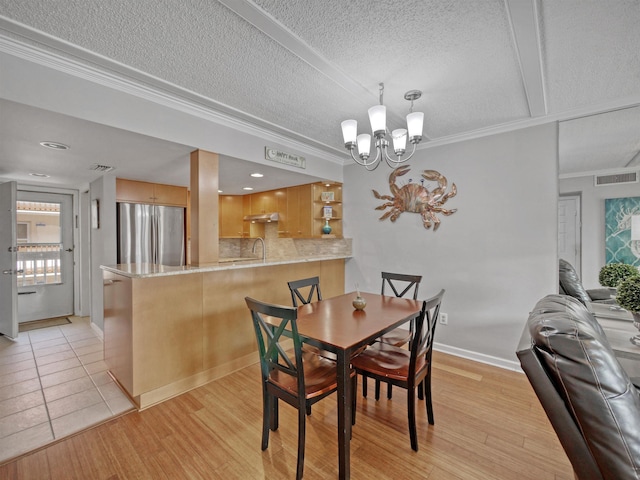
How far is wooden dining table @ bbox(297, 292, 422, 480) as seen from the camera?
1.48 m

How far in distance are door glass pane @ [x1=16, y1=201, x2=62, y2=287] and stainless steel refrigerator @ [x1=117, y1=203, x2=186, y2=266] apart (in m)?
1.83

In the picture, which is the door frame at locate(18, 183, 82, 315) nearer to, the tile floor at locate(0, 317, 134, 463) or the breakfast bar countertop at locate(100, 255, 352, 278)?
the tile floor at locate(0, 317, 134, 463)

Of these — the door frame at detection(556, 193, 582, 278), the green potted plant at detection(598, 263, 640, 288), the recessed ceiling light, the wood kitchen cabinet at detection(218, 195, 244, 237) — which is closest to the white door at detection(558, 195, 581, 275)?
the door frame at detection(556, 193, 582, 278)

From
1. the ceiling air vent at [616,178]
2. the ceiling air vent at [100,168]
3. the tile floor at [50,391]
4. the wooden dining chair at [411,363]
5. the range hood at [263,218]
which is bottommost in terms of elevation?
the tile floor at [50,391]

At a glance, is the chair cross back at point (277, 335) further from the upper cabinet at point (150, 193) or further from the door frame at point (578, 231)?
the upper cabinet at point (150, 193)

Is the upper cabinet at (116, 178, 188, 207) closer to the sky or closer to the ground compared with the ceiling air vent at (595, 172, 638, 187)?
closer to the sky

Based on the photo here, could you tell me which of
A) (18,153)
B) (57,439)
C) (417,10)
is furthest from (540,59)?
(18,153)

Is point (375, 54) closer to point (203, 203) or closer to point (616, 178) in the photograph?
point (203, 203)

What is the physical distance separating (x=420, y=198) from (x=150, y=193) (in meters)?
3.82

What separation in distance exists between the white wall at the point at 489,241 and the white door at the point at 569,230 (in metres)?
0.06

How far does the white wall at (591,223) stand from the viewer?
2414 mm

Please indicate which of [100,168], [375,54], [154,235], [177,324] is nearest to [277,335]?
[177,324]

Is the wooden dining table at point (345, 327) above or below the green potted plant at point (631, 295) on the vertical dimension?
below

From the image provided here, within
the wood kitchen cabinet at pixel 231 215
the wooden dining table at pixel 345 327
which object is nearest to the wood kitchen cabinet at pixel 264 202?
the wood kitchen cabinet at pixel 231 215
